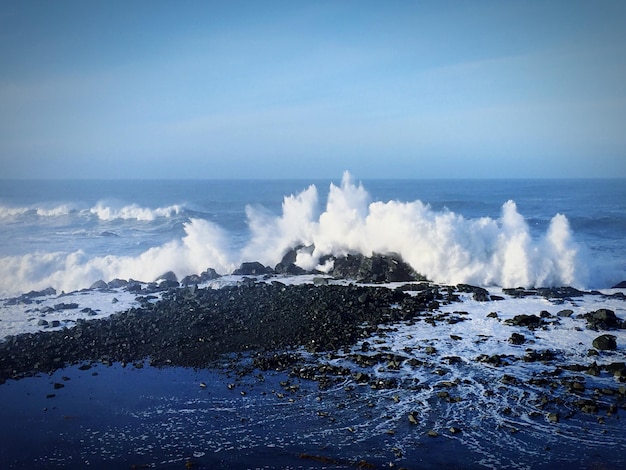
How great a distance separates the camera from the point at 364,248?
2370 cm

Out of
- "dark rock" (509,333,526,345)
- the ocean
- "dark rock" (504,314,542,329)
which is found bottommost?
the ocean

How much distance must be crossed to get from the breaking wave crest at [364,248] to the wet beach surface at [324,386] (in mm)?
3576

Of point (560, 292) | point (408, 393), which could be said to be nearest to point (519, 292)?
point (560, 292)

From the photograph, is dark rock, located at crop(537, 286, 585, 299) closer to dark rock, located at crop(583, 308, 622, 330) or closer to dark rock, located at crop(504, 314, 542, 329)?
dark rock, located at crop(583, 308, 622, 330)

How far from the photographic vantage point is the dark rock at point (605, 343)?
12.3 meters

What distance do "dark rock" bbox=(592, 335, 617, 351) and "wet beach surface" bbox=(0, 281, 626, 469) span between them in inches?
8.9

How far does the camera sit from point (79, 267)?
83.7 feet

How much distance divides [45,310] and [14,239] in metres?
23.3

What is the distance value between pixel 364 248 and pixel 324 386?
13498 millimetres

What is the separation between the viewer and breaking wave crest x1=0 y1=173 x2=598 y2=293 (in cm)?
2044

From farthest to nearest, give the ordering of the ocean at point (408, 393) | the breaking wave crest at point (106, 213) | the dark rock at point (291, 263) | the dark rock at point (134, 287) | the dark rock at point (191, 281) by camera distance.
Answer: the breaking wave crest at point (106, 213) < the dark rock at point (291, 263) < the dark rock at point (191, 281) < the dark rock at point (134, 287) < the ocean at point (408, 393)

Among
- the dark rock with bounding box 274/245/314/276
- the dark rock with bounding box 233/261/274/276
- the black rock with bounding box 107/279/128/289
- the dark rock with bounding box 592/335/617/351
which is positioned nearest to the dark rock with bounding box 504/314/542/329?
the dark rock with bounding box 592/335/617/351

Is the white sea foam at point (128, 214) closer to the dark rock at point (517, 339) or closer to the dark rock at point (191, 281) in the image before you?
the dark rock at point (191, 281)

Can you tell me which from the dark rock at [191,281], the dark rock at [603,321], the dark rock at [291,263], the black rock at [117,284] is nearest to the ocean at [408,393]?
the dark rock at [603,321]
